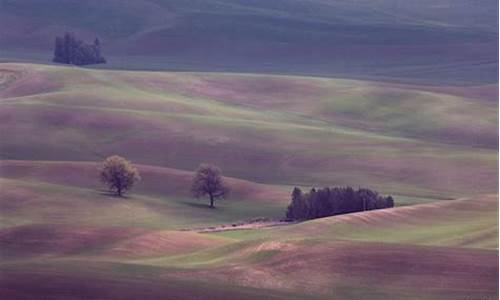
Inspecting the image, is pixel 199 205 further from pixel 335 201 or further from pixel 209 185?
pixel 335 201

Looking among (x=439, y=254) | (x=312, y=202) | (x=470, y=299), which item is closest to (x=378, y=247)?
(x=439, y=254)

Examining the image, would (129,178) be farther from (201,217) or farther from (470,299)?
(470,299)

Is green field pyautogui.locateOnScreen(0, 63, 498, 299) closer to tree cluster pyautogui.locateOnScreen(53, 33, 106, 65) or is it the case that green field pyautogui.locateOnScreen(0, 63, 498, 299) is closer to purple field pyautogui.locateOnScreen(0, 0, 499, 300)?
purple field pyautogui.locateOnScreen(0, 0, 499, 300)

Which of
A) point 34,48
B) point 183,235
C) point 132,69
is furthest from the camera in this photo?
Result: point 34,48

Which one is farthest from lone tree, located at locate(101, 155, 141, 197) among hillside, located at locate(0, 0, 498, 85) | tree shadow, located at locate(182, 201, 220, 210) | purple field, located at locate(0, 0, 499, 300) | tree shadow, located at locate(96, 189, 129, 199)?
hillside, located at locate(0, 0, 498, 85)

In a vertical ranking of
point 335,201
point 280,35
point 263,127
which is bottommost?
point 335,201

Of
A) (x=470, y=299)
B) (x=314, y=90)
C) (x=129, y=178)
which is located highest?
(x=314, y=90)

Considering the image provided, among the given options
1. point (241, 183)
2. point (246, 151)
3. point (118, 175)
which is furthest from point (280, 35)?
point (118, 175)
